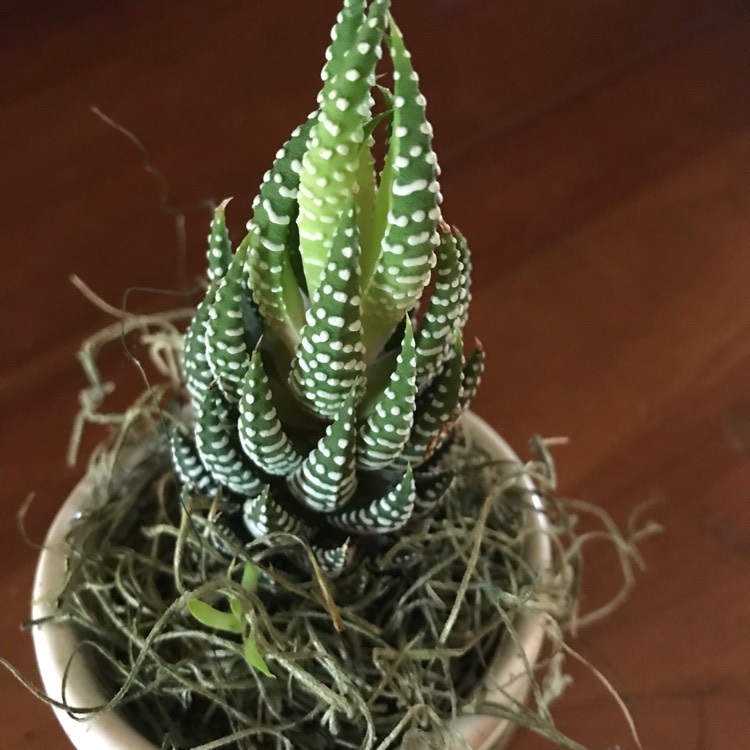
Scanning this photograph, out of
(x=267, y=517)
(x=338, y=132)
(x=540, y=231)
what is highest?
(x=338, y=132)

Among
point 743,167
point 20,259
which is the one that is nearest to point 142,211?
point 20,259

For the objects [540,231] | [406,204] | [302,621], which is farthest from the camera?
[540,231]

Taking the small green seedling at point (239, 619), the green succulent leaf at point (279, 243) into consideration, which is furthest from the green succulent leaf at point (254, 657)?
the green succulent leaf at point (279, 243)

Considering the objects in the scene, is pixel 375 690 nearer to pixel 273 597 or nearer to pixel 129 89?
pixel 273 597

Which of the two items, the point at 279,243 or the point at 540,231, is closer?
the point at 279,243

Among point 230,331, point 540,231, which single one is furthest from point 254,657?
point 540,231

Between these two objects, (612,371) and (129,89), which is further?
(129,89)

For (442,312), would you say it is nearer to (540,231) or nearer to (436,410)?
(436,410)

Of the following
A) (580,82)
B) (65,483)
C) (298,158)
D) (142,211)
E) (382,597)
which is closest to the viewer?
(298,158)
